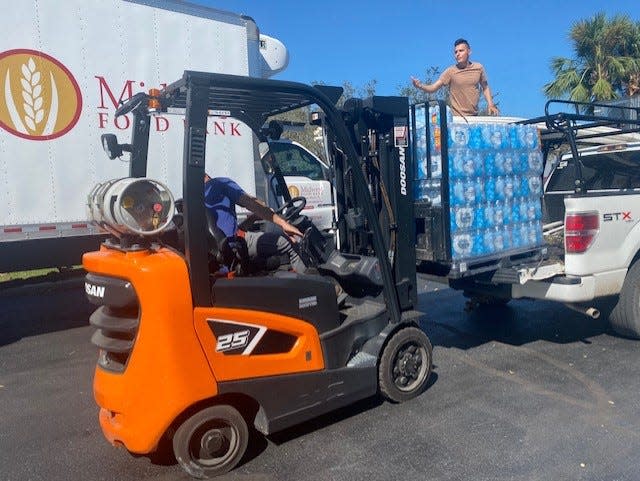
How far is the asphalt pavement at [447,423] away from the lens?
3715mm

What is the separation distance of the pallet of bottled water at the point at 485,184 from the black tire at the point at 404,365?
862 mm

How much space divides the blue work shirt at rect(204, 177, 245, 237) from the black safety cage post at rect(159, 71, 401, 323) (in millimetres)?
569

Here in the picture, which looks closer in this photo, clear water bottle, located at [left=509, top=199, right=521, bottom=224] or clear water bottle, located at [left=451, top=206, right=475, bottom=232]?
clear water bottle, located at [left=451, top=206, right=475, bottom=232]

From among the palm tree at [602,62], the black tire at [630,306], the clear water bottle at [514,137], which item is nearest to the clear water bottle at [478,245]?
the clear water bottle at [514,137]

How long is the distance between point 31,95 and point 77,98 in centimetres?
48

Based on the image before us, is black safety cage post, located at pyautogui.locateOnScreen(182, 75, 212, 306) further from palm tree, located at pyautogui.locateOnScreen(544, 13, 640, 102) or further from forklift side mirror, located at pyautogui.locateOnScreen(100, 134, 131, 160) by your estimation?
palm tree, located at pyautogui.locateOnScreen(544, 13, 640, 102)

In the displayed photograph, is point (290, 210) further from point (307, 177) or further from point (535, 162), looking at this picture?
point (307, 177)

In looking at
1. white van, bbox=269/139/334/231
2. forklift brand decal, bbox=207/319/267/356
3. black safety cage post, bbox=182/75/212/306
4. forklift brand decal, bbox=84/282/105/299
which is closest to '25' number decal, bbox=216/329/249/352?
forklift brand decal, bbox=207/319/267/356

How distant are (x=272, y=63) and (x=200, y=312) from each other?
231 inches

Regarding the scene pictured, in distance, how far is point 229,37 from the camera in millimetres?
7922

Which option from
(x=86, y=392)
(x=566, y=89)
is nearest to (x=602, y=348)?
(x=86, y=392)

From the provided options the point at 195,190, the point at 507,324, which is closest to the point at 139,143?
the point at 195,190

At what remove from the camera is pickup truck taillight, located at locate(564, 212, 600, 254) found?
5301 mm

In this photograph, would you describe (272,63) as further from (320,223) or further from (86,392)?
(86,392)
